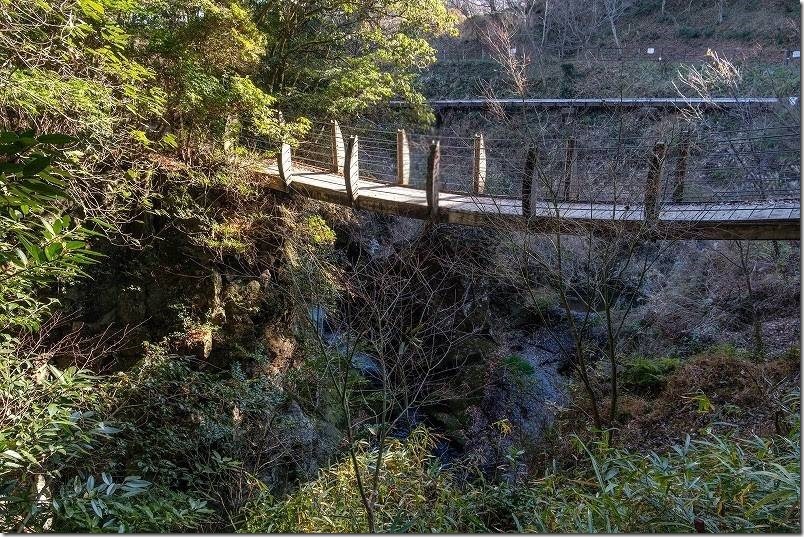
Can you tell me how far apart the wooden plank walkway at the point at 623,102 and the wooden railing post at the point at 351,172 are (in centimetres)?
146

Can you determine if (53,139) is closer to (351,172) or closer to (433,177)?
(433,177)

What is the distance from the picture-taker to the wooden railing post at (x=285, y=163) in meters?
4.74

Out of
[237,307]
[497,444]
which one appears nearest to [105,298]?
[237,307]

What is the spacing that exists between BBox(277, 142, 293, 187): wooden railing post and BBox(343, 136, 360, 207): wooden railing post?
27.3 inches

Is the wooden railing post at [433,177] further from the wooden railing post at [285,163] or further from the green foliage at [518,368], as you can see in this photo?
the green foliage at [518,368]

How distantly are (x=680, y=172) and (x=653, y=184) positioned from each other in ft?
0.87

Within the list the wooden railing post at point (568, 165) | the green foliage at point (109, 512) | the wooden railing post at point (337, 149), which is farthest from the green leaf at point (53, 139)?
the wooden railing post at point (337, 149)

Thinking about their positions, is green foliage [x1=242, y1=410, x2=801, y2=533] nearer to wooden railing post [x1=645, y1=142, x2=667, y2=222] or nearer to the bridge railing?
wooden railing post [x1=645, y1=142, x2=667, y2=222]

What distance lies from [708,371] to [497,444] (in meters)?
2.25

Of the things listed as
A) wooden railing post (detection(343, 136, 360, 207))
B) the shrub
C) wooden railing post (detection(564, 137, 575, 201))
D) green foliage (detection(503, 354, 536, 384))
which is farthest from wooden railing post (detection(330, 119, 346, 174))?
green foliage (detection(503, 354, 536, 384))

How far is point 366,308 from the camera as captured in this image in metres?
5.16

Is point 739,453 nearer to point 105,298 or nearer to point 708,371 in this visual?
point 708,371

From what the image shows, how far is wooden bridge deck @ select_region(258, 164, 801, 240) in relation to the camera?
352 cm

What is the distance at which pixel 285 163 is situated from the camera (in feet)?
15.9
